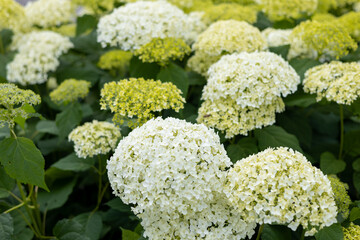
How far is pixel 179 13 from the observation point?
303 cm

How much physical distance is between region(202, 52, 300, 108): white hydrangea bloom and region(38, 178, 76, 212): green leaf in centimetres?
131

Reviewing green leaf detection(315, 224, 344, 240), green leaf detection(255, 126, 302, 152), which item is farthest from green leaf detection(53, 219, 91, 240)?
green leaf detection(315, 224, 344, 240)

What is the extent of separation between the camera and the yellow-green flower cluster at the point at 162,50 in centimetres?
259

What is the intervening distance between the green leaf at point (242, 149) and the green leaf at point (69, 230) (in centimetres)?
101

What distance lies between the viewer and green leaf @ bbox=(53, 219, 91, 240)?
2.29 m

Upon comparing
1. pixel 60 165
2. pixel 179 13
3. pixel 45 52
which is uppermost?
pixel 179 13

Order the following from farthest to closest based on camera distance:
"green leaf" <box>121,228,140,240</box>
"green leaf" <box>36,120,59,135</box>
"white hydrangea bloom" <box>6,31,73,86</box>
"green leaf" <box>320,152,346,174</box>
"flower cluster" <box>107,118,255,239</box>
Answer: "white hydrangea bloom" <box>6,31,73,86</box>
"green leaf" <box>36,120,59,135</box>
"green leaf" <box>320,152,346,174</box>
"green leaf" <box>121,228,140,240</box>
"flower cluster" <box>107,118,255,239</box>

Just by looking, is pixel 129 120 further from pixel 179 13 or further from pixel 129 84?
pixel 179 13

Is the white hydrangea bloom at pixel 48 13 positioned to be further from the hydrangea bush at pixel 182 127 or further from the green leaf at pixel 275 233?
the green leaf at pixel 275 233

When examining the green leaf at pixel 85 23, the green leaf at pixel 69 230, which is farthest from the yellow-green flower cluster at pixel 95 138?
the green leaf at pixel 85 23

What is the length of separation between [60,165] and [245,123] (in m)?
1.29

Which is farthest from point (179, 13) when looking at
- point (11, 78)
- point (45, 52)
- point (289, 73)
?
point (11, 78)

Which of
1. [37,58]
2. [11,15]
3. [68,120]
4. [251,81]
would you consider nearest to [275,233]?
[251,81]

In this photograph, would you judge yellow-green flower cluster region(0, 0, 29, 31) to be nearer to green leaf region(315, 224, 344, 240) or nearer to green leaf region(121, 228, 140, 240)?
green leaf region(121, 228, 140, 240)
